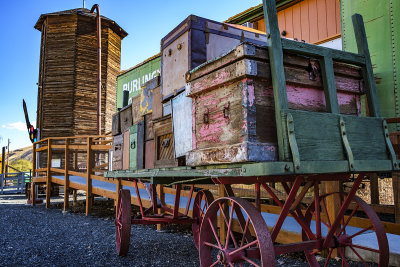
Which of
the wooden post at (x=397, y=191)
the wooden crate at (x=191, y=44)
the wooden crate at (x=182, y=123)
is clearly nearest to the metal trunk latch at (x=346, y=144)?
the wooden crate at (x=182, y=123)

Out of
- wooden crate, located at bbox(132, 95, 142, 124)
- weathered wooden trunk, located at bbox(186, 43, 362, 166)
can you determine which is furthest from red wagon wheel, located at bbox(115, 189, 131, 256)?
weathered wooden trunk, located at bbox(186, 43, 362, 166)

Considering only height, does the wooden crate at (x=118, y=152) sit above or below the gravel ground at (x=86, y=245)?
above

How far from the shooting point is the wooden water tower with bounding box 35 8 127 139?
63.6 ft

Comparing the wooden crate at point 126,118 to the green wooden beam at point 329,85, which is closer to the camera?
the green wooden beam at point 329,85

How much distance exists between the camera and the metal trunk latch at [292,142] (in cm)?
178

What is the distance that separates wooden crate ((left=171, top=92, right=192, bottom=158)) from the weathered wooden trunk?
1.38 ft

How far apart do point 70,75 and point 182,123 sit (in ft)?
61.9

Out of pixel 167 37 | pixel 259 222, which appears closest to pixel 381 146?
pixel 259 222

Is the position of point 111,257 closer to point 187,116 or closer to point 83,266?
point 83,266

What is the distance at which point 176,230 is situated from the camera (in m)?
5.90

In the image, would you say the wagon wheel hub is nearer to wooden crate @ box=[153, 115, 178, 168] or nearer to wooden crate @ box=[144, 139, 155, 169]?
wooden crate @ box=[153, 115, 178, 168]

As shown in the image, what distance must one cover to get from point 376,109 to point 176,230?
445 centimetres

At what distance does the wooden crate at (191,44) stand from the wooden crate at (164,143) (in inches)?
12.9

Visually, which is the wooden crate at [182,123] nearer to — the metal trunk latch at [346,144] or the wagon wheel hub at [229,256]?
the wagon wheel hub at [229,256]
